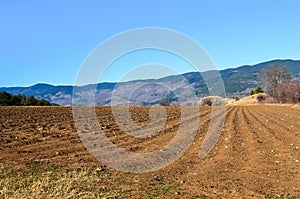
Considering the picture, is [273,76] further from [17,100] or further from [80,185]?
[80,185]

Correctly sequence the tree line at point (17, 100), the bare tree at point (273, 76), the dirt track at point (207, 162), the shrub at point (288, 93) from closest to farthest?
1. the dirt track at point (207, 162)
2. the tree line at point (17, 100)
3. the shrub at point (288, 93)
4. the bare tree at point (273, 76)

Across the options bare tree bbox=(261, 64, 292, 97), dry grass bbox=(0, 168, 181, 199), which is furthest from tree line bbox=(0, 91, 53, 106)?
bare tree bbox=(261, 64, 292, 97)

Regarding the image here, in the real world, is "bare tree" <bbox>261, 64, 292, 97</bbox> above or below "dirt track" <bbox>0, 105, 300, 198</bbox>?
above

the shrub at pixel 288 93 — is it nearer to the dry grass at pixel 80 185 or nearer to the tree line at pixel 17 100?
the tree line at pixel 17 100

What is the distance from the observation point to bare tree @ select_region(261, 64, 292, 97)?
101062mm

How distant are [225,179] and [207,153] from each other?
11.8ft

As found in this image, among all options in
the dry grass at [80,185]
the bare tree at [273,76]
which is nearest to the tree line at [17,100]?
the dry grass at [80,185]

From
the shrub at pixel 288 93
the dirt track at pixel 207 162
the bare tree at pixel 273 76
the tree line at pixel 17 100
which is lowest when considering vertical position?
the dirt track at pixel 207 162

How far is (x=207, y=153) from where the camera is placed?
12203 mm

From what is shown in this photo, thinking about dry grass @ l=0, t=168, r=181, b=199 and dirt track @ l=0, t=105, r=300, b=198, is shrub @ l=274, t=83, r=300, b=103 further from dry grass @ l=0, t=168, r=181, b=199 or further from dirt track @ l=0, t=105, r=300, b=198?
dry grass @ l=0, t=168, r=181, b=199

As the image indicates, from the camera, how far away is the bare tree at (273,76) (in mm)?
101062

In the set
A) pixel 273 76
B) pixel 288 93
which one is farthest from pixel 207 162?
pixel 273 76

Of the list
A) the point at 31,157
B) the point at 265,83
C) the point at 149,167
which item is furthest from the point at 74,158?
the point at 265,83

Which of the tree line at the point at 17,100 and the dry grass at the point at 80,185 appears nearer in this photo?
the dry grass at the point at 80,185
